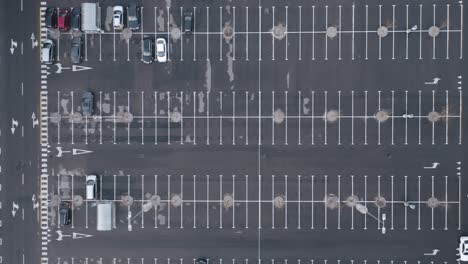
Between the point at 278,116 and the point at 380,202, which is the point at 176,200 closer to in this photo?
the point at 278,116

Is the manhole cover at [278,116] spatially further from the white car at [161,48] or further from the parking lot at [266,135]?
the white car at [161,48]

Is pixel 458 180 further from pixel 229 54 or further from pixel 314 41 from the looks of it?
pixel 229 54

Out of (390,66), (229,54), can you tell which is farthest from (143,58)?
(390,66)

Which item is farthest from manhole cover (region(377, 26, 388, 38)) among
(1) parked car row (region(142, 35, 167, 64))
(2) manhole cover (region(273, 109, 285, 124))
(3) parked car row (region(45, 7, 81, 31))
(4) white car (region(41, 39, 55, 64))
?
(4) white car (region(41, 39, 55, 64))

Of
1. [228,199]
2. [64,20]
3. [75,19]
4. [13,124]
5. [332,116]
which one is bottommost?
[228,199]

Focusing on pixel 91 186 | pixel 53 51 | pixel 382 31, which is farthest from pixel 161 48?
pixel 382 31
